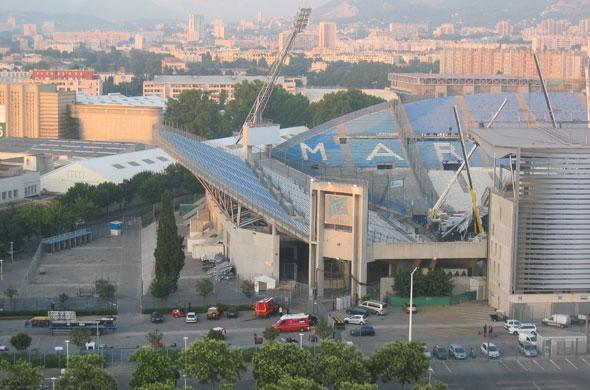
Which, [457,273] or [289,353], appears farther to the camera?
[457,273]

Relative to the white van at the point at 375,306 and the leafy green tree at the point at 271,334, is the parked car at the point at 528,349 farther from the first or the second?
the leafy green tree at the point at 271,334

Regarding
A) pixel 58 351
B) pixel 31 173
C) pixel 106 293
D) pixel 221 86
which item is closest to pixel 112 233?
pixel 31 173

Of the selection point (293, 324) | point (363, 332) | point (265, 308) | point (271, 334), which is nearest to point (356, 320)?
point (363, 332)

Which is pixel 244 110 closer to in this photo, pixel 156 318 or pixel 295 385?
pixel 156 318

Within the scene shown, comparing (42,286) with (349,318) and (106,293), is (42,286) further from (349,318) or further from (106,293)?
(349,318)

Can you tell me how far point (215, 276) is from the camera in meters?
31.5

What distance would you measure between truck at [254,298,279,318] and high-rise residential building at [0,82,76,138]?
1505 inches

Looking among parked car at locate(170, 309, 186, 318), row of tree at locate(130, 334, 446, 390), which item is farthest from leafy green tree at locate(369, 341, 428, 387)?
parked car at locate(170, 309, 186, 318)

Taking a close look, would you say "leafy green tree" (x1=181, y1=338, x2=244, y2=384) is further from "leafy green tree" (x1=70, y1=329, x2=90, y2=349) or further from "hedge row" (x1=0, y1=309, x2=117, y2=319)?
"hedge row" (x1=0, y1=309, x2=117, y2=319)

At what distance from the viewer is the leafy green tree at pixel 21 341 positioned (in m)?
23.6

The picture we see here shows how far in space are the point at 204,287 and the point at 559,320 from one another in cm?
799

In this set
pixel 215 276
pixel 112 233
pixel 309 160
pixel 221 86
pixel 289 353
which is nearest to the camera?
pixel 289 353

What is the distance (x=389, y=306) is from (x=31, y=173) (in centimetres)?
1878

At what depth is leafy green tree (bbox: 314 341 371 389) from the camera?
2070 centimetres
